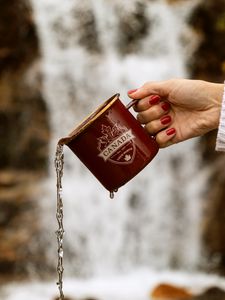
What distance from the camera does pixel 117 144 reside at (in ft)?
4.93

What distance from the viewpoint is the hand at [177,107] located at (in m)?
1.64

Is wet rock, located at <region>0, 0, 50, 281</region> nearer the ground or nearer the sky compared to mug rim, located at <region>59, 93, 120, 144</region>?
nearer the sky

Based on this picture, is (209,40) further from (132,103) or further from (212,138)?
(132,103)

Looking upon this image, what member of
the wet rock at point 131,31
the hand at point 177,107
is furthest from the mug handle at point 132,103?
the wet rock at point 131,31

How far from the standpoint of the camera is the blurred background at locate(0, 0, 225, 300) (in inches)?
184

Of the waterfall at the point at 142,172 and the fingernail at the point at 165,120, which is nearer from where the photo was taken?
the fingernail at the point at 165,120

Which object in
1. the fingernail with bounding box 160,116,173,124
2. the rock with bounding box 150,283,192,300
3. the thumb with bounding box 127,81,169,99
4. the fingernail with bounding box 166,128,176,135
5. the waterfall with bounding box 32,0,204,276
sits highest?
the waterfall with bounding box 32,0,204,276

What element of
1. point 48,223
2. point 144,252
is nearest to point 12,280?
point 48,223

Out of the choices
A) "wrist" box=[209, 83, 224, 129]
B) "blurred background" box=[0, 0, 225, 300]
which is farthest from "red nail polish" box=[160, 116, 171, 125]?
"blurred background" box=[0, 0, 225, 300]

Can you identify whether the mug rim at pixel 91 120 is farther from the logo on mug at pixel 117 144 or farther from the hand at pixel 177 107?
the hand at pixel 177 107

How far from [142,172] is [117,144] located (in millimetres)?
3399

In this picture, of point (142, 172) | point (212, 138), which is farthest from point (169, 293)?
point (212, 138)

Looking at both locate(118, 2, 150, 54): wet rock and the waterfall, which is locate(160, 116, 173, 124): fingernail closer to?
the waterfall

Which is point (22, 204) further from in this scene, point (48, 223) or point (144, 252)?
point (144, 252)
